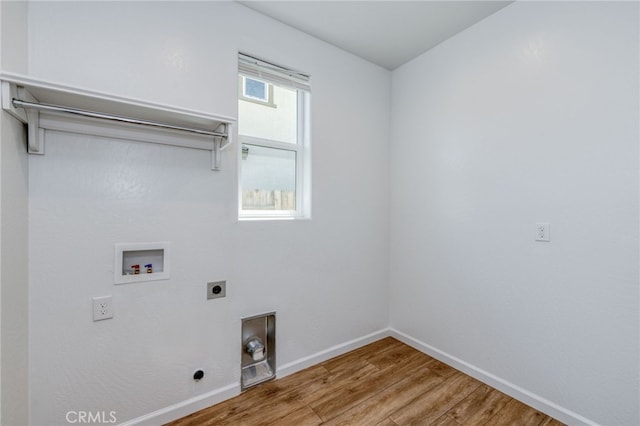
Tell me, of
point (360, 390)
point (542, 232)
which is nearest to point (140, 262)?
point (360, 390)

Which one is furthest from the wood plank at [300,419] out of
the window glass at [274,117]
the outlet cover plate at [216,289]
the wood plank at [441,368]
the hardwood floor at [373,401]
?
the window glass at [274,117]

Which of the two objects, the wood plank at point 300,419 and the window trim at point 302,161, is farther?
the window trim at point 302,161

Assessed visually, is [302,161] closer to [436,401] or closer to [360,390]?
[360,390]

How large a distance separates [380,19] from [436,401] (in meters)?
2.63

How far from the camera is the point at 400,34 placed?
2.16 m

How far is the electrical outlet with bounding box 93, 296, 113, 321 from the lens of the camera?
56.1 inches

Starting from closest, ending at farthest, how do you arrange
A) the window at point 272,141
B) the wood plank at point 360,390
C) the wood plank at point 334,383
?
the wood plank at point 360,390, the wood plank at point 334,383, the window at point 272,141

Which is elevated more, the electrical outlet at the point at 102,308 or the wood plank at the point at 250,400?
the electrical outlet at the point at 102,308

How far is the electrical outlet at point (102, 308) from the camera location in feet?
4.68

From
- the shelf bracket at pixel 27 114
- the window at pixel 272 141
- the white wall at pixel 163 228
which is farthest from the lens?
the window at pixel 272 141

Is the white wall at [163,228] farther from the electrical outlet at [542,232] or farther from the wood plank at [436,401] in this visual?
the electrical outlet at [542,232]

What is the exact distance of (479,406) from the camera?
5.74 ft

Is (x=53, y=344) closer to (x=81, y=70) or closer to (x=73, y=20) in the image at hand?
(x=81, y=70)

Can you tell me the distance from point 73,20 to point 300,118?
1.37 metres
